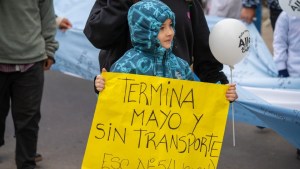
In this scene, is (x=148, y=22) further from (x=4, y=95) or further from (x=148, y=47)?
(x=4, y=95)

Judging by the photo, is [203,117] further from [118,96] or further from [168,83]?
[118,96]

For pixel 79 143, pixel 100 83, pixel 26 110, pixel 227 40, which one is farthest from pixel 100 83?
pixel 79 143

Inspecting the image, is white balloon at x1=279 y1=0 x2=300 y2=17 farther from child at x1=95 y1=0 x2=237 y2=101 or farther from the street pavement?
child at x1=95 y1=0 x2=237 y2=101

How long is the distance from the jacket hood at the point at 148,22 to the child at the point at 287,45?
8.45ft

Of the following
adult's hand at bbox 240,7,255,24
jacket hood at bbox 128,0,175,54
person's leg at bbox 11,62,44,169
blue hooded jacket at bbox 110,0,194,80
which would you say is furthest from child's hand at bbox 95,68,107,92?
adult's hand at bbox 240,7,255,24

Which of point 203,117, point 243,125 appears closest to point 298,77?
point 243,125

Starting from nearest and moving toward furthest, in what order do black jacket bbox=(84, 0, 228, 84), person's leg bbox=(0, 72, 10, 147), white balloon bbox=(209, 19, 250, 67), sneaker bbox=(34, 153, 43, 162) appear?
black jacket bbox=(84, 0, 228, 84) < white balloon bbox=(209, 19, 250, 67) < person's leg bbox=(0, 72, 10, 147) < sneaker bbox=(34, 153, 43, 162)

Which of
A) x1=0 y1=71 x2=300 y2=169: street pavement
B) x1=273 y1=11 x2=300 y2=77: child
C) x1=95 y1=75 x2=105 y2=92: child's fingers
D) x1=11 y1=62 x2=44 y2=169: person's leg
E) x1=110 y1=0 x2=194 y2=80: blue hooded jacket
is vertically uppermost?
x1=110 y1=0 x2=194 y2=80: blue hooded jacket

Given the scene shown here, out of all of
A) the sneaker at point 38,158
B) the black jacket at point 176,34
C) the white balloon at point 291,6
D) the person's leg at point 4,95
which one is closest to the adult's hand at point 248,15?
the white balloon at point 291,6

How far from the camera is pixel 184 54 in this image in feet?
11.5

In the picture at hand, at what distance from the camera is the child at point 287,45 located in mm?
5551

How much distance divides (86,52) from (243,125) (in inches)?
68.0

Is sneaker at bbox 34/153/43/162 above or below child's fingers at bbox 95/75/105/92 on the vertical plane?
below

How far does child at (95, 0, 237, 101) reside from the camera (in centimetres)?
316
